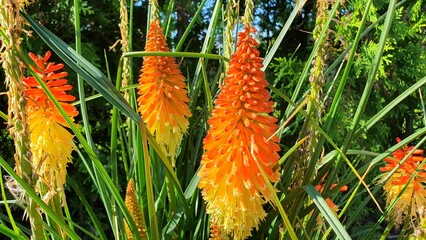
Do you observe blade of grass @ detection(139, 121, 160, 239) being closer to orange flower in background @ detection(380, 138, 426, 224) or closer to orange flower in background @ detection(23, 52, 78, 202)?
orange flower in background @ detection(23, 52, 78, 202)

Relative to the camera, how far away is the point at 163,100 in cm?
164

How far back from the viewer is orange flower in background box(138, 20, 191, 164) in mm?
1619

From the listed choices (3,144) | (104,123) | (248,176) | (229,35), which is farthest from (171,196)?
(3,144)

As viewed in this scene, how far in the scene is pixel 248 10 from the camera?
1.52 metres

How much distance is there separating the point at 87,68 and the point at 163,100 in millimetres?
740

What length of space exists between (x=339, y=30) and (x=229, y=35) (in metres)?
1.39

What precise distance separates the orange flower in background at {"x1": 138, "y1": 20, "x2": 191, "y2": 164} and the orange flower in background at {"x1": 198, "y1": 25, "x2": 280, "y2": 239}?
1.21 feet

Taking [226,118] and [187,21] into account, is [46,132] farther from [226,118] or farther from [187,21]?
[187,21]

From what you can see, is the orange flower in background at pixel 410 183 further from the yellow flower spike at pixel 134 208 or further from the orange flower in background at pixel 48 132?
the orange flower in background at pixel 48 132

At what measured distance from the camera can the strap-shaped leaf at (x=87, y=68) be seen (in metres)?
0.87

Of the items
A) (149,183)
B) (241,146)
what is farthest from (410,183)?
(149,183)

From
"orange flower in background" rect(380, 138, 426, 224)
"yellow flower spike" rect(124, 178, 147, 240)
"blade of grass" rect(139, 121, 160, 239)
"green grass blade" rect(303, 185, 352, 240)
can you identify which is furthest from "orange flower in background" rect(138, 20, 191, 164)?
"orange flower in background" rect(380, 138, 426, 224)

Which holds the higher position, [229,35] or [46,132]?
[229,35]

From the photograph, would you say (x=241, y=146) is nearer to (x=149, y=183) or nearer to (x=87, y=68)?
(x=149, y=183)
